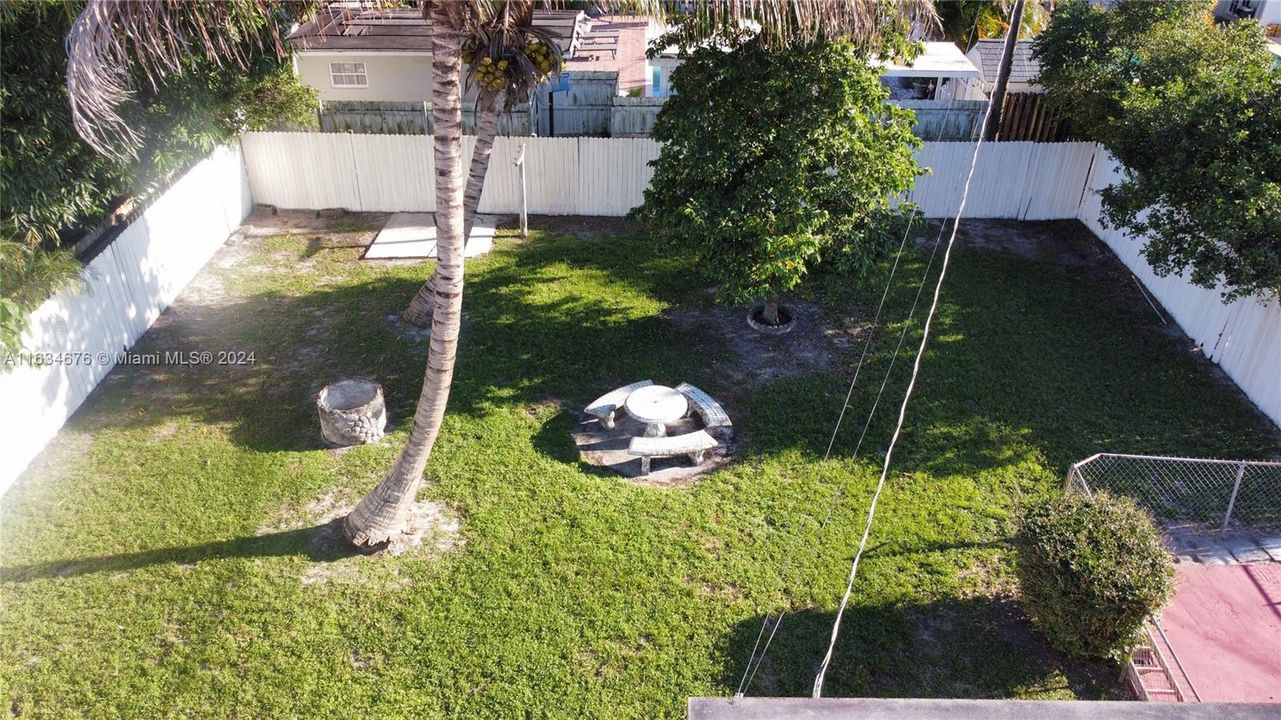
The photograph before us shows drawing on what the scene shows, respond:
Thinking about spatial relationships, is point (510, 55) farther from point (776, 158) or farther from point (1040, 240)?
point (1040, 240)

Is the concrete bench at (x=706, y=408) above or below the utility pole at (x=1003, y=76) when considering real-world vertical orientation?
below

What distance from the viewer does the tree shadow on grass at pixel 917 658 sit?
26.7 feet

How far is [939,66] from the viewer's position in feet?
67.4

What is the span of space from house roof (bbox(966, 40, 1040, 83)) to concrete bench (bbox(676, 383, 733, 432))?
12366 mm

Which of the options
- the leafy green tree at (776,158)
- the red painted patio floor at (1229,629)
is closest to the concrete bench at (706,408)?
the leafy green tree at (776,158)

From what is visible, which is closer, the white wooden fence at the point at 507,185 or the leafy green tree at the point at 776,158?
the leafy green tree at the point at 776,158

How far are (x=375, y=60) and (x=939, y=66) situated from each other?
12767 millimetres

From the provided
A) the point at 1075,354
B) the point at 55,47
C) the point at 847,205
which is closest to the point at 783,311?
the point at 847,205

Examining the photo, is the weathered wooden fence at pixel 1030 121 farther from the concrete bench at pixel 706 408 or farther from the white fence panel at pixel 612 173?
the concrete bench at pixel 706 408

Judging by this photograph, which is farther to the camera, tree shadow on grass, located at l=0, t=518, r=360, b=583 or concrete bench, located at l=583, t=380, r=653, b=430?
concrete bench, located at l=583, t=380, r=653, b=430

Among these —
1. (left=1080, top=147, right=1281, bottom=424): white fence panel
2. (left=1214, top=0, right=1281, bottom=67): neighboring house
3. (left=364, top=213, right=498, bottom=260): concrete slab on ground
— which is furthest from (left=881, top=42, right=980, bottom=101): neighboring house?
(left=364, top=213, right=498, bottom=260): concrete slab on ground

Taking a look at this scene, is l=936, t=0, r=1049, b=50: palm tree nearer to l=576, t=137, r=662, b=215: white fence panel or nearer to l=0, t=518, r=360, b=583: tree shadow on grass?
l=576, t=137, r=662, b=215: white fence panel

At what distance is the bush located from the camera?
786 cm

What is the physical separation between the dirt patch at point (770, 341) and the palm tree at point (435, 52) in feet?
14.1
